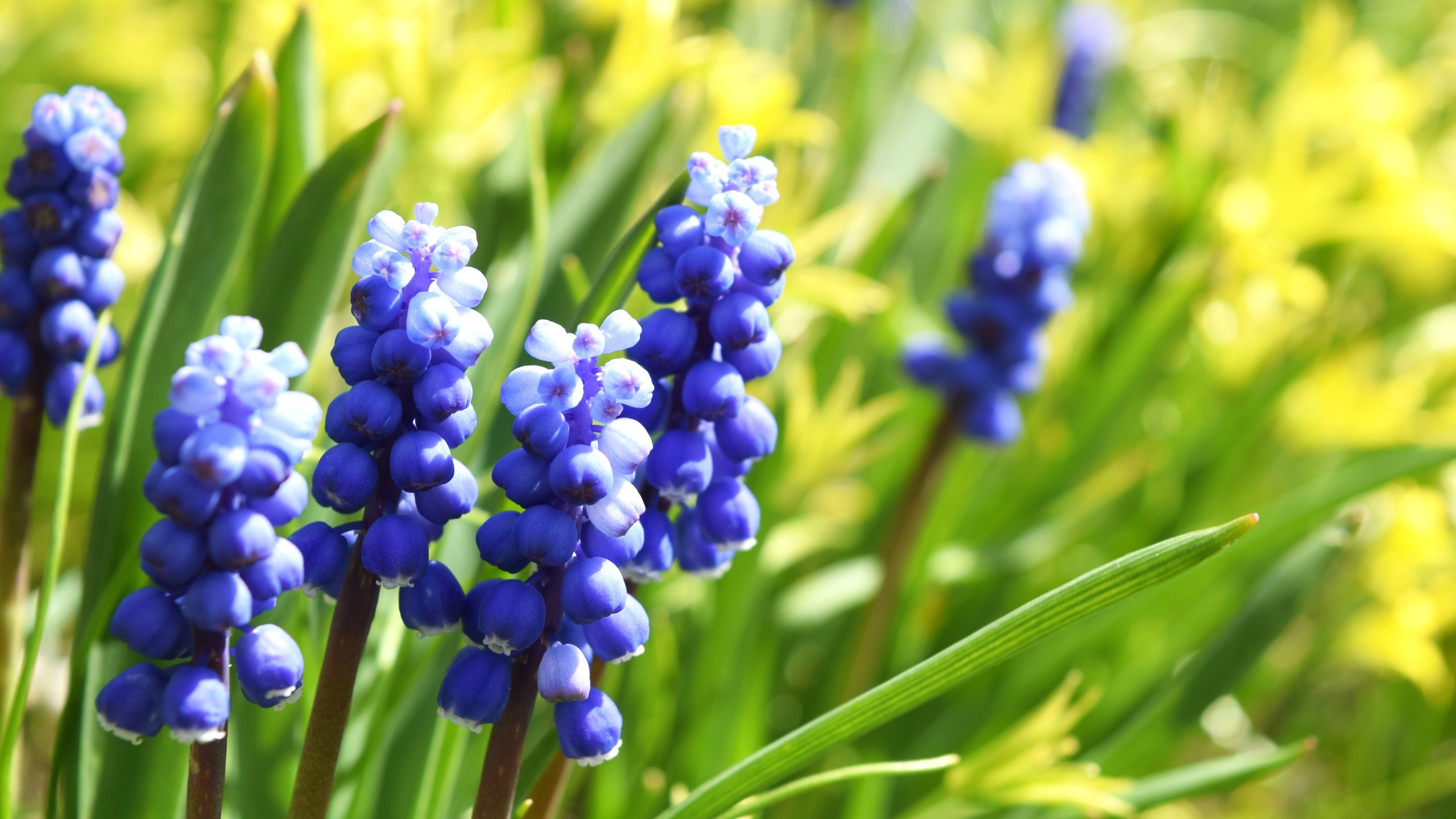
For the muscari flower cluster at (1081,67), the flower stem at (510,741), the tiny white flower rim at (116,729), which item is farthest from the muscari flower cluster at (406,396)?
the muscari flower cluster at (1081,67)

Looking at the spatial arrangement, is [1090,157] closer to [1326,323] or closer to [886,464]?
[1326,323]

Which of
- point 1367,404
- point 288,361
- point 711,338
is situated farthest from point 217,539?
point 1367,404

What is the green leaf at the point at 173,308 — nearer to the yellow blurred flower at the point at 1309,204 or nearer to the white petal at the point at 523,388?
the white petal at the point at 523,388

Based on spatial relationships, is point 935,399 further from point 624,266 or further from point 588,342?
point 588,342

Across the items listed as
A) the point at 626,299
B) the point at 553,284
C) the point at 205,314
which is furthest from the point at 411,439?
the point at 553,284

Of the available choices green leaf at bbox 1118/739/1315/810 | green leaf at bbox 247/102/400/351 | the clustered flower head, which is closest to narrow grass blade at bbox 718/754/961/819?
green leaf at bbox 1118/739/1315/810

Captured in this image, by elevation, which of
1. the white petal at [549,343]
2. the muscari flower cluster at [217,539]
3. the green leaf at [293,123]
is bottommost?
the muscari flower cluster at [217,539]
